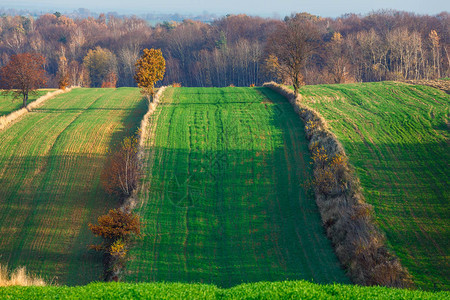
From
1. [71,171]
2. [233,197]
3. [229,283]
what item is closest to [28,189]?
[71,171]

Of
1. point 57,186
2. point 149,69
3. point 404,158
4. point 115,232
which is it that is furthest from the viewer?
point 149,69

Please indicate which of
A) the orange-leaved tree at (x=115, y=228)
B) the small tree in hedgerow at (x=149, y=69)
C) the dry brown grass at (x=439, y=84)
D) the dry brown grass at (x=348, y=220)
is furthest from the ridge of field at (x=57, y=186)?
the dry brown grass at (x=439, y=84)

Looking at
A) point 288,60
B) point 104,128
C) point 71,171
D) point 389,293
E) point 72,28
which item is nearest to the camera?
point 389,293

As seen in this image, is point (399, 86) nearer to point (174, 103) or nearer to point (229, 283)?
point (174, 103)

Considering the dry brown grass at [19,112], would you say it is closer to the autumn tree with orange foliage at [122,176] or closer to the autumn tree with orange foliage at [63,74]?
the autumn tree with orange foliage at [63,74]

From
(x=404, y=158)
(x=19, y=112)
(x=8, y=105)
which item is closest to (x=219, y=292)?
(x=404, y=158)

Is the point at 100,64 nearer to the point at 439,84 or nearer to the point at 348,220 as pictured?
the point at 439,84
